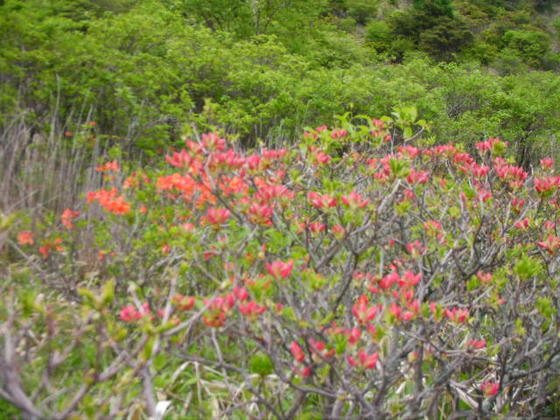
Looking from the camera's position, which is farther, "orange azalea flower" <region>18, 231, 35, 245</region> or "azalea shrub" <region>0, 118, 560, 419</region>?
"orange azalea flower" <region>18, 231, 35, 245</region>

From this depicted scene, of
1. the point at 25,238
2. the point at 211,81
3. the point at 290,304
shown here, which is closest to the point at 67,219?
the point at 25,238

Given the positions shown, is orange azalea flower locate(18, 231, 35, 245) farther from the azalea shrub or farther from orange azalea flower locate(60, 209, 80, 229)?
orange azalea flower locate(60, 209, 80, 229)

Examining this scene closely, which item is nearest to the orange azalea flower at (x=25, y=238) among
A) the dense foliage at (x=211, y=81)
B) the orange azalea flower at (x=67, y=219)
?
the orange azalea flower at (x=67, y=219)

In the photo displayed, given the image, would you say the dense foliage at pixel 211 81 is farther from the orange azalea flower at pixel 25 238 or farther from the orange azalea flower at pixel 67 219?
the orange azalea flower at pixel 25 238

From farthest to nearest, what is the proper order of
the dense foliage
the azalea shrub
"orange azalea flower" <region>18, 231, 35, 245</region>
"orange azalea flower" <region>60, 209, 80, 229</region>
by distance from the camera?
the dense foliage → "orange azalea flower" <region>60, 209, 80, 229</region> → "orange azalea flower" <region>18, 231, 35, 245</region> → the azalea shrub

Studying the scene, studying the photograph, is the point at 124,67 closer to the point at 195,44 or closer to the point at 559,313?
the point at 195,44

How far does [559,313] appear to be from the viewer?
5.70 ft

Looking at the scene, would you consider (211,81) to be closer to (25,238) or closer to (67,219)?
(67,219)

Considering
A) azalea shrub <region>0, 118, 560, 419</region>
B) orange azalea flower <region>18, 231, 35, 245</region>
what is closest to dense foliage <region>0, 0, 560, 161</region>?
azalea shrub <region>0, 118, 560, 419</region>

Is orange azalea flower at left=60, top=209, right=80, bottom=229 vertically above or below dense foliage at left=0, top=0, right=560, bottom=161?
below

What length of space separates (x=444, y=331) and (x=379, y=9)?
98.5ft

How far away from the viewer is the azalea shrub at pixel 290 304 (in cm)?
129

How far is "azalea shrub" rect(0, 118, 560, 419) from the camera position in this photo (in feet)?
4.24

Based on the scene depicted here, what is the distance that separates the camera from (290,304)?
140 cm
